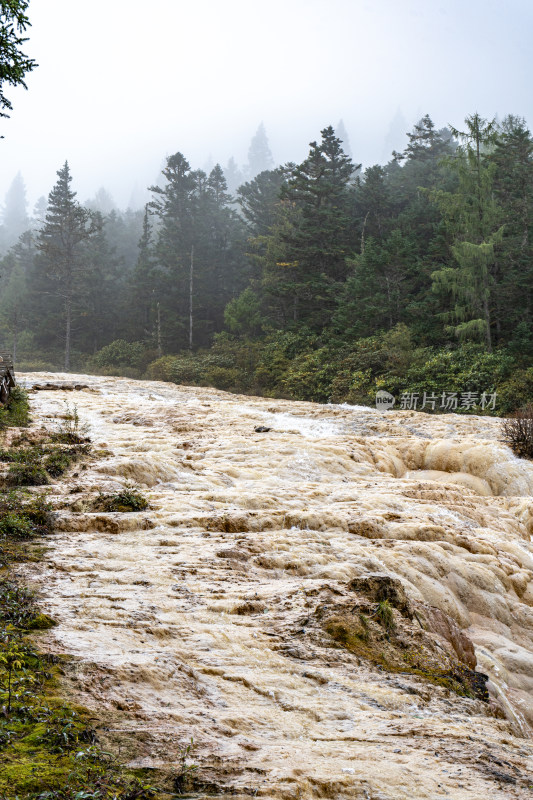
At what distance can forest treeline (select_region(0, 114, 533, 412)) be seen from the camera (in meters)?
26.7

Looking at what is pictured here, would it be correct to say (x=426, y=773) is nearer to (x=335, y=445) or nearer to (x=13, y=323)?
(x=335, y=445)

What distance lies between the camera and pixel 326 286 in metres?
34.5

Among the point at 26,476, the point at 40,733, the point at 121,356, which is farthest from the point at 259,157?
the point at 40,733

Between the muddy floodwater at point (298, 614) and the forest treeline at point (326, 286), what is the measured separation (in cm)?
1416

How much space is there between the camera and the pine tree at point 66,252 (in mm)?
45000

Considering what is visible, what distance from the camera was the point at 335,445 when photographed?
1291cm

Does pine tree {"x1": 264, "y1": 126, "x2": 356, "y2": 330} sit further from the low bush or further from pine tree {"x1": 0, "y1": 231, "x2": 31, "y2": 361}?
pine tree {"x1": 0, "y1": 231, "x2": 31, "y2": 361}

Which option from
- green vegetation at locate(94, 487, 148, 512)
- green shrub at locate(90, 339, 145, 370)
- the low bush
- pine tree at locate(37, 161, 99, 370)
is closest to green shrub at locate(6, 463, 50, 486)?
green vegetation at locate(94, 487, 148, 512)

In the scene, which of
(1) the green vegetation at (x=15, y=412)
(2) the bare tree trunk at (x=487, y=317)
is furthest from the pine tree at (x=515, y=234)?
(1) the green vegetation at (x=15, y=412)

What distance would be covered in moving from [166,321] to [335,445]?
33253mm

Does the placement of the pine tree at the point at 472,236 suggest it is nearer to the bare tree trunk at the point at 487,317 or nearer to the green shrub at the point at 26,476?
the bare tree trunk at the point at 487,317

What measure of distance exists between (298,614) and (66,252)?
150 ft

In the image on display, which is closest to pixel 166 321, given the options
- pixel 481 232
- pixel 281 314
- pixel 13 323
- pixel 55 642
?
pixel 281 314

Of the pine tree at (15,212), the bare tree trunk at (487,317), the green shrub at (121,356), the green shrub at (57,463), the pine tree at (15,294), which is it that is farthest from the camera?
the pine tree at (15,212)
